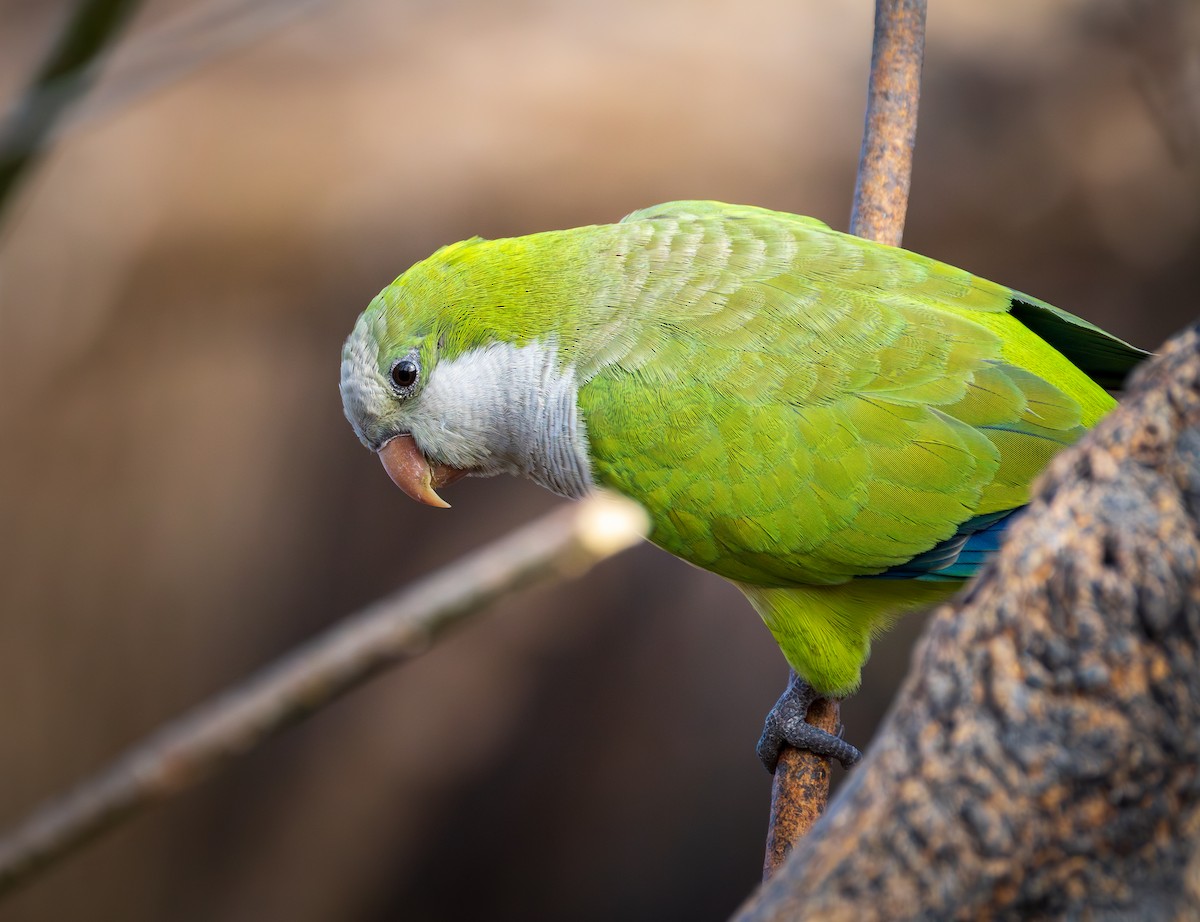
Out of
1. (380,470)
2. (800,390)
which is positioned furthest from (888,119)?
(380,470)

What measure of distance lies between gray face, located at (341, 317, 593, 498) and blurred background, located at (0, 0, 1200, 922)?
189cm

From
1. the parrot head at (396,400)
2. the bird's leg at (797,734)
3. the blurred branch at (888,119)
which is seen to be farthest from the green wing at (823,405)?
the parrot head at (396,400)

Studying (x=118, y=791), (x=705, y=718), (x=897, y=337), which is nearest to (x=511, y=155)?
(x=705, y=718)

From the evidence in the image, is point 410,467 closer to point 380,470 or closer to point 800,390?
point 800,390

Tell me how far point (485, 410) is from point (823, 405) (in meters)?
0.65

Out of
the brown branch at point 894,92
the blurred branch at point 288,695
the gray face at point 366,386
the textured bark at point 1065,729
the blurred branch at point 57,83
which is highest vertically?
the blurred branch at point 57,83

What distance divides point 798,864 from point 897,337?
Result: 118cm

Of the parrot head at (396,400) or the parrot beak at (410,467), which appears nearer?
the parrot head at (396,400)

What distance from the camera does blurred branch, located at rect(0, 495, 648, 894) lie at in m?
0.37

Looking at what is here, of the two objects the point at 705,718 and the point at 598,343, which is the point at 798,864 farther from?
the point at 705,718

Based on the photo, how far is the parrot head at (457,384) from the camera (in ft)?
6.66

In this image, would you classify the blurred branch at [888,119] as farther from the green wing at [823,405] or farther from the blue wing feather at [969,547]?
the blue wing feather at [969,547]

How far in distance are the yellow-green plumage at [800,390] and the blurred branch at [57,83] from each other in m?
1.41

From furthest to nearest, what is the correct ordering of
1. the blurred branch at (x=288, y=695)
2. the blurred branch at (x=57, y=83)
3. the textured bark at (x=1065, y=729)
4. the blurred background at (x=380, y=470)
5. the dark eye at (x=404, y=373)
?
1. the blurred background at (x=380, y=470)
2. the dark eye at (x=404, y=373)
3. the textured bark at (x=1065, y=729)
4. the blurred branch at (x=57, y=83)
5. the blurred branch at (x=288, y=695)
